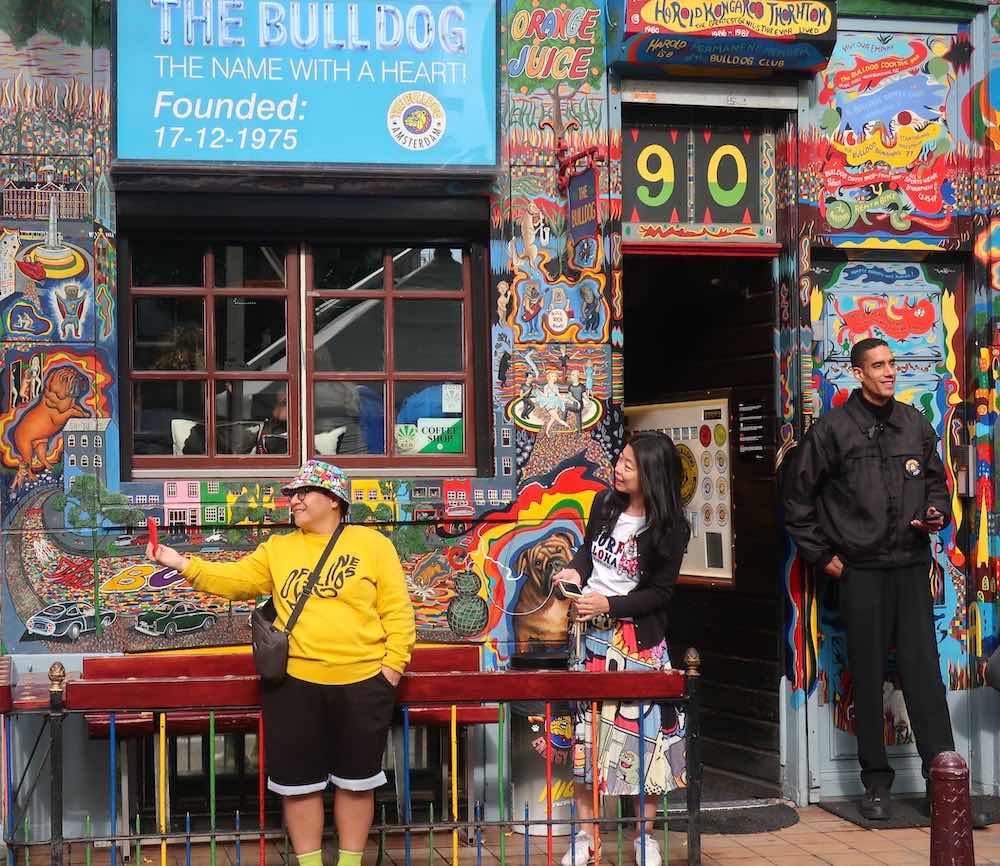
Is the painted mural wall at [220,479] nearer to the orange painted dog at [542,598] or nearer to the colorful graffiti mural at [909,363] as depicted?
the orange painted dog at [542,598]

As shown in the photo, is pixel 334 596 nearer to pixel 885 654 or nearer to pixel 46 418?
pixel 46 418

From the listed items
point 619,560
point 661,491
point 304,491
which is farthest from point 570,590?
point 304,491

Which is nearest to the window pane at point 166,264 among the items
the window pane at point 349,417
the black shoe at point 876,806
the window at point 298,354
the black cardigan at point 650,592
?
the window at point 298,354

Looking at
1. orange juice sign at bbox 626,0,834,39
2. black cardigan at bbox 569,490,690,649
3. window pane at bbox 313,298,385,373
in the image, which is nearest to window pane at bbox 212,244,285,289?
window pane at bbox 313,298,385,373

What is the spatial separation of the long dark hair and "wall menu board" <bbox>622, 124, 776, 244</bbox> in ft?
6.03

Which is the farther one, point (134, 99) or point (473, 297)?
point (473, 297)

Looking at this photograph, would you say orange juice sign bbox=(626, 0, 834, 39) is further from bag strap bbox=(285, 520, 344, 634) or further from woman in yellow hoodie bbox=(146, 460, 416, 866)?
bag strap bbox=(285, 520, 344, 634)

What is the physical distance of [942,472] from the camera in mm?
7887

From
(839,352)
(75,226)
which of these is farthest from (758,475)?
(75,226)

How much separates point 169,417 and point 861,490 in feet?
11.8

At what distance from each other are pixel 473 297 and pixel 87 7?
2.45m

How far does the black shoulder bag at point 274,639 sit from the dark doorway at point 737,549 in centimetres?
326

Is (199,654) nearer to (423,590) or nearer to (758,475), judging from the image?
(423,590)

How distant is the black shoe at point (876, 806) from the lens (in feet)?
25.3
